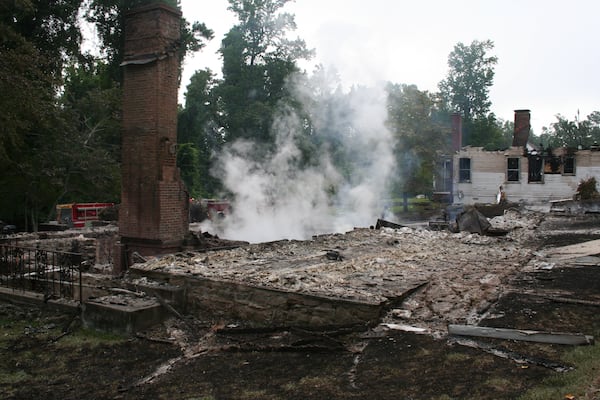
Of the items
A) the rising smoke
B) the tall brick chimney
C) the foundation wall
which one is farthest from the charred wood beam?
A: the rising smoke

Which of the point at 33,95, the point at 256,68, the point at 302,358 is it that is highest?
the point at 256,68

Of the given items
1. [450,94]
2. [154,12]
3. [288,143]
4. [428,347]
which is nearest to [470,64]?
[450,94]

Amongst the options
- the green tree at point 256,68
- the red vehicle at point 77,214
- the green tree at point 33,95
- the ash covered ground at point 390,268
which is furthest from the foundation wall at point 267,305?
the green tree at point 256,68

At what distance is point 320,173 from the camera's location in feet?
87.0

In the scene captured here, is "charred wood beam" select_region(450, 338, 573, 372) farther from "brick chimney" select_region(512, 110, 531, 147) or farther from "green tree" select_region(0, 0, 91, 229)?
"brick chimney" select_region(512, 110, 531, 147)

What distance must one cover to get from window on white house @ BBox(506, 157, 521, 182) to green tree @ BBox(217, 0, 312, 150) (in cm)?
1309

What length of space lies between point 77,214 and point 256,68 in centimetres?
1523

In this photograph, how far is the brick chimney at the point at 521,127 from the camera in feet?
93.2

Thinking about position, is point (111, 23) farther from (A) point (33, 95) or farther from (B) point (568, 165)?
(B) point (568, 165)

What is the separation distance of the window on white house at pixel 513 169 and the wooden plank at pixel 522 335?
24.7m

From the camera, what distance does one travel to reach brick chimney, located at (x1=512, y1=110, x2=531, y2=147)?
28406mm

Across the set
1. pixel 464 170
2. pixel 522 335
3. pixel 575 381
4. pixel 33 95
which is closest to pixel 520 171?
pixel 464 170

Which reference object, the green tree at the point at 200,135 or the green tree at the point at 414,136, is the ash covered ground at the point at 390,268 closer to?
the green tree at the point at 414,136

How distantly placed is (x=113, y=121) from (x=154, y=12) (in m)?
13.5
